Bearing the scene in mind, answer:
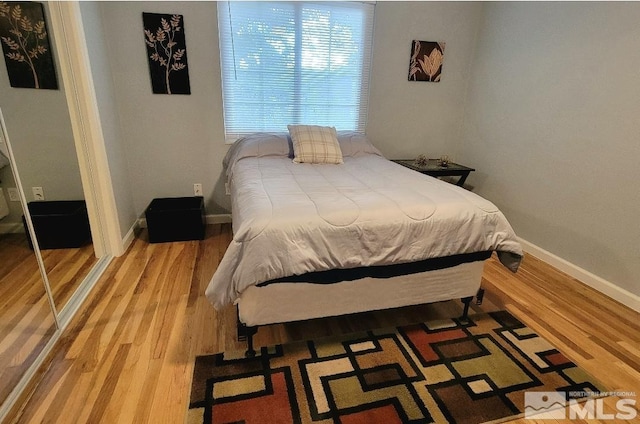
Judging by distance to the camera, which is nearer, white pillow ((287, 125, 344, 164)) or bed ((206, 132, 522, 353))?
bed ((206, 132, 522, 353))

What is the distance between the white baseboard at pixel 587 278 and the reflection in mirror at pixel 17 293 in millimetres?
3346

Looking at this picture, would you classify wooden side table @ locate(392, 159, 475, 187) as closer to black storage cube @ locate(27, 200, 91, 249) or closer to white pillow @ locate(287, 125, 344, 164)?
white pillow @ locate(287, 125, 344, 164)

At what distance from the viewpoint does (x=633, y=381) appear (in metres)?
1.55

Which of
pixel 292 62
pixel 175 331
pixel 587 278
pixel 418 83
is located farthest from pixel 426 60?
pixel 175 331

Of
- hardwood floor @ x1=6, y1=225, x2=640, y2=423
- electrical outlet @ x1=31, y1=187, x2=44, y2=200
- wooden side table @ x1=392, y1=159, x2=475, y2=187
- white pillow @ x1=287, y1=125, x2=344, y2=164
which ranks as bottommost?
hardwood floor @ x1=6, y1=225, x2=640, y2=423

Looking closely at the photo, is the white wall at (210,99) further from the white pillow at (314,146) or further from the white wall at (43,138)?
the white pillow at (314,146)

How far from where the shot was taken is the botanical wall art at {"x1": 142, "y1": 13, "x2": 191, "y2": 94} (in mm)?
2650

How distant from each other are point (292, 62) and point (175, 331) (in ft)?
7.93

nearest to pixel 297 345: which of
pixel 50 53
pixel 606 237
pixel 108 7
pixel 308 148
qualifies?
pixel 308 148

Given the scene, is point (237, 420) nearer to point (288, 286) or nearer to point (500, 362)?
point (288, 286)

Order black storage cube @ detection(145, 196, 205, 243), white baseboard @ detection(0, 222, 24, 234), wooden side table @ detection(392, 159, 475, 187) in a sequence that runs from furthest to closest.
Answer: wooden side table @ detection(392, 159, 475, 187) → black storage cube @ detection(145, 196, 205, 243) → white baseboard @ detection(0, 222, 24, 234)

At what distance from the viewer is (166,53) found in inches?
107

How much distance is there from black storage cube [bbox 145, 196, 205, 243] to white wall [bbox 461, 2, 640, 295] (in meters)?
2.77

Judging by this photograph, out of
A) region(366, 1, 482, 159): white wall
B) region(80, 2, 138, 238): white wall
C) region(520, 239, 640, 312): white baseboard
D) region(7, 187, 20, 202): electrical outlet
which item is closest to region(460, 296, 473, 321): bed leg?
region(520, 239, 640, 312): white baseboard
